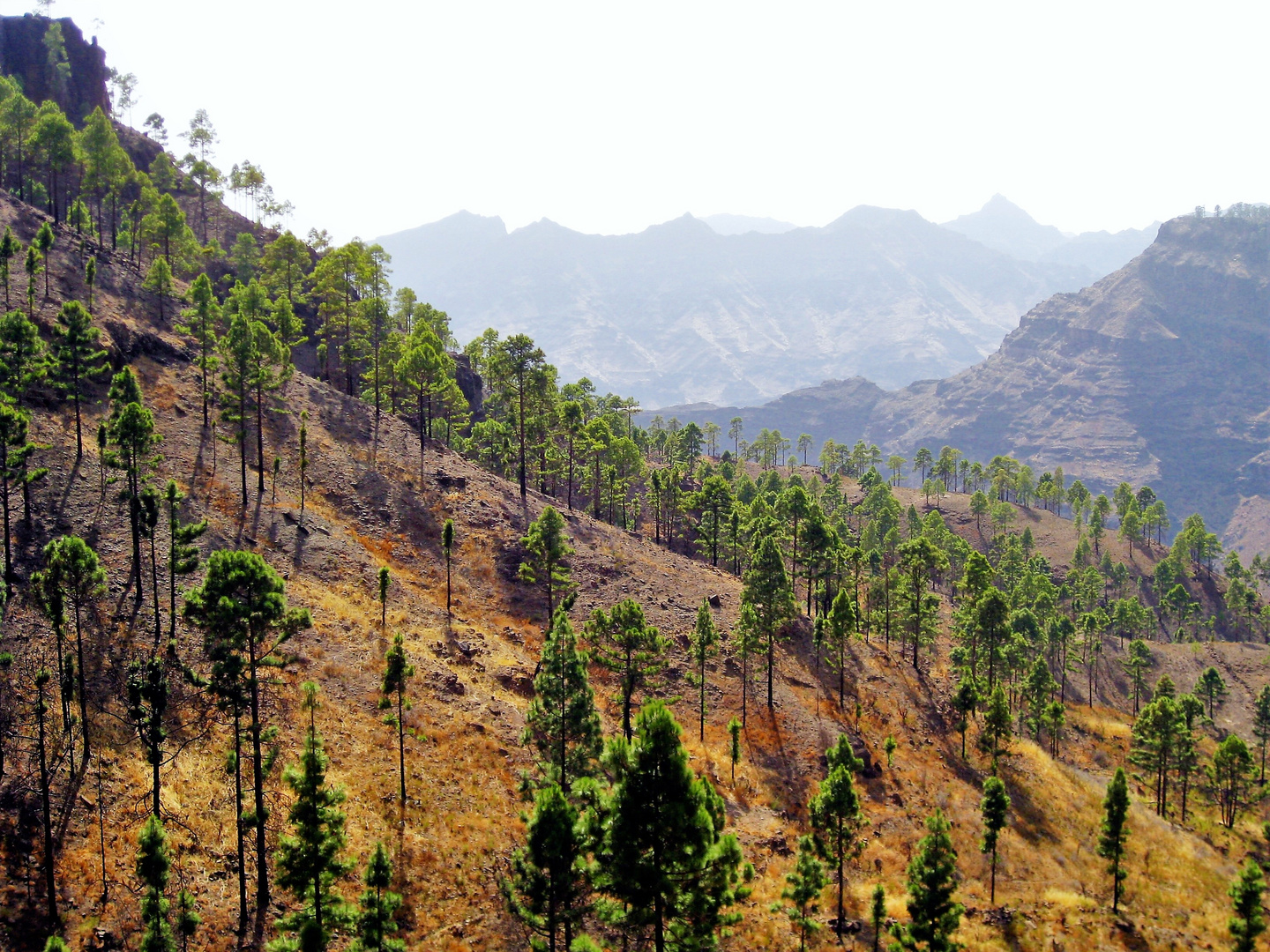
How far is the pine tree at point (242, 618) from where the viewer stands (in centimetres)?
3000

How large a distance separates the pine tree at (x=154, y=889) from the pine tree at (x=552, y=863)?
42.0 ft

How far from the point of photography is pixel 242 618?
100ft

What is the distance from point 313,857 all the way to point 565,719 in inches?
530

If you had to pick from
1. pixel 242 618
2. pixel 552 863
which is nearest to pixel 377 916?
pixel 552 863

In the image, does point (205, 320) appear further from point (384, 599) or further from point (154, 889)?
point (154, 889)

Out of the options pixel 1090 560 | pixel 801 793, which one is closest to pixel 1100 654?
pixel 1090 560

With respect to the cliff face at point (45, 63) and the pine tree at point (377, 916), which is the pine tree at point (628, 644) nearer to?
the pine tree at point (377, 916)

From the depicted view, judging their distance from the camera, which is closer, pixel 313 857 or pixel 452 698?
pixel 313 857

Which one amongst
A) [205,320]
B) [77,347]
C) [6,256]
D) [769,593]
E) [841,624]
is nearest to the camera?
[77,347]

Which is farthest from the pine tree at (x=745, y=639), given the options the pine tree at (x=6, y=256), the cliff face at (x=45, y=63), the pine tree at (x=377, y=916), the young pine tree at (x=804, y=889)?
the cliff face at (x=45, y=63)

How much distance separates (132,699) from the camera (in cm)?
3553

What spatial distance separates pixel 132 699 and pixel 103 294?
217 feet

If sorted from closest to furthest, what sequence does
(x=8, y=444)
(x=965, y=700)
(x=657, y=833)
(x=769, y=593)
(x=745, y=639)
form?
(x=657, y=833)
(x=8, y=444)
(x=745, y=639)
(x=769, y=593)
(x=965, y=700)

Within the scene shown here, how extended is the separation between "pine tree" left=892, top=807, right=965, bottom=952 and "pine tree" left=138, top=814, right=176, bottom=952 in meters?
33.4
